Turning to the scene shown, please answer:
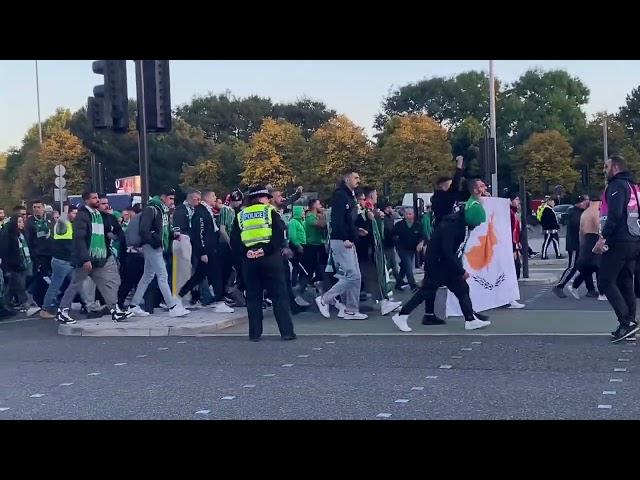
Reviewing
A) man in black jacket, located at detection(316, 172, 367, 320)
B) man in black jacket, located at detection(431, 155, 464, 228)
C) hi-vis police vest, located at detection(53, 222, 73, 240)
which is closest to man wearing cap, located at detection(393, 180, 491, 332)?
man in black jacket, located at detection(431, 155, 464, 228)

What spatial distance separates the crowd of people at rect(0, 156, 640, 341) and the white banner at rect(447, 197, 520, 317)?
1.24ft

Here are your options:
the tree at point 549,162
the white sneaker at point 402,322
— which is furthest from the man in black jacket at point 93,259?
the tree at point 549,162

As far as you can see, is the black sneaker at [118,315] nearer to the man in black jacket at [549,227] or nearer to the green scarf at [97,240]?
the green scarf at [97,240]

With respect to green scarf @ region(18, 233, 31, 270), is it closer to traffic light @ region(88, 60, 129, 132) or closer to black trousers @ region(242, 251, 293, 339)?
traffic light @ region(88, 60, 129, 132)

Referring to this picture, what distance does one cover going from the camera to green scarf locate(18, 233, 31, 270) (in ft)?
50.4

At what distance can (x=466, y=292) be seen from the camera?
11.4 metres

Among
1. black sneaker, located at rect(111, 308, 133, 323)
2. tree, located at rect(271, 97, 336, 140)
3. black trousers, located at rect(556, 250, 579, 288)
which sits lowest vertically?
black sneaker, located at rect(111, 308, 133, 323)

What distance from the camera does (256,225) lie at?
1113 centimetres

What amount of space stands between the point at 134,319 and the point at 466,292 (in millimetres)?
4269

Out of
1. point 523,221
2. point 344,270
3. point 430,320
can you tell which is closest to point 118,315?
point 344,270

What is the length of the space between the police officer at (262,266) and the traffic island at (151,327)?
1151mm
